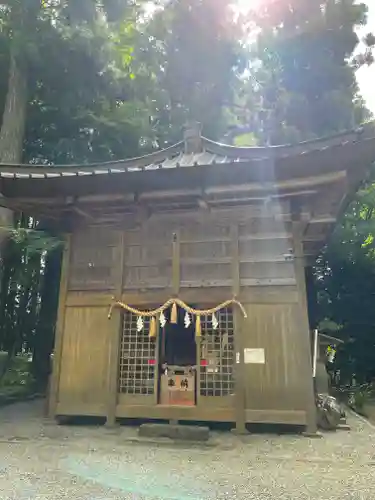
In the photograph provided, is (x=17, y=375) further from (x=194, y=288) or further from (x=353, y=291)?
(x=353, y=291)

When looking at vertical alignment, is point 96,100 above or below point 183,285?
above

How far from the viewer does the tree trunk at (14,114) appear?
1028cm

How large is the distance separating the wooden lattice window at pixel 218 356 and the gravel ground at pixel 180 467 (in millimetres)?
751

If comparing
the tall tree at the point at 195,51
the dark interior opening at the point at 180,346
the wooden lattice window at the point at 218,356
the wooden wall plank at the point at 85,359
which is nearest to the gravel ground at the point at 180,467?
the wooden wall plank at the point at 85,359

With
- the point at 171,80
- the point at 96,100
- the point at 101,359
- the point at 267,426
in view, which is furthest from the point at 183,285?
the point at 171,80

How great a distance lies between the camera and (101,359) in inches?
282

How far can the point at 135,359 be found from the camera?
7266 millimetres

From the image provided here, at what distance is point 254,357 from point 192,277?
66.9 inches

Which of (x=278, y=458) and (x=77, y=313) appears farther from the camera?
(x=77, y=313)

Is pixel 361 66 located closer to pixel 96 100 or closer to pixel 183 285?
pixel 96 100

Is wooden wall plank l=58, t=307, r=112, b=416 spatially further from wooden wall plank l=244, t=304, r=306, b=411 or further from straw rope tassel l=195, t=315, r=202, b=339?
wooden wall plank l=244, t=304, r=306, b=411

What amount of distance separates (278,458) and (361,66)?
605 inches

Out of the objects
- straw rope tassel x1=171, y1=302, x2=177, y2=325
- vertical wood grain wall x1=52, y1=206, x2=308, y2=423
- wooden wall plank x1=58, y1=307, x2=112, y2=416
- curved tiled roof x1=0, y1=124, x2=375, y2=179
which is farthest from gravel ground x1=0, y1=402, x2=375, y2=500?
curved tiled roof x1=0, y1=124, x2=375, y2=179

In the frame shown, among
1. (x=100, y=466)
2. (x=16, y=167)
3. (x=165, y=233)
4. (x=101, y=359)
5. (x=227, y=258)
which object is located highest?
(x=16, y=167)
